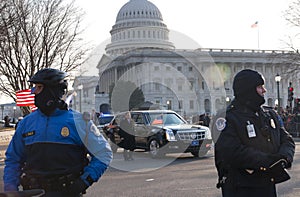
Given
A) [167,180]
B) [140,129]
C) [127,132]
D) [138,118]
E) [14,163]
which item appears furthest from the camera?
[138,118]

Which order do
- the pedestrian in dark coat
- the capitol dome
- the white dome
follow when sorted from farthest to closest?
the white dome, the capitol dome, the pedestrian in dark coat

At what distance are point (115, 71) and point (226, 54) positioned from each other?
27340mm

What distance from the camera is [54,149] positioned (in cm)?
383

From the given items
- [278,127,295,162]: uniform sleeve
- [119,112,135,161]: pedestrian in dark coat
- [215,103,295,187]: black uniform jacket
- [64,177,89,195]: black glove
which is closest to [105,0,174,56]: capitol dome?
[119,112,135,161]: pedestrian in dark coat

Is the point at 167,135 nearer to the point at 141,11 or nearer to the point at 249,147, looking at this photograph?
the point at 249,147

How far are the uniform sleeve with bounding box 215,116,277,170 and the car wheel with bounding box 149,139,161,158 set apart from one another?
12.2 metres

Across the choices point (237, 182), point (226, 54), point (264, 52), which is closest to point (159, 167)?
point (237, 182)

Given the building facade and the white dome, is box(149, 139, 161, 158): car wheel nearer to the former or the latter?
the building facade

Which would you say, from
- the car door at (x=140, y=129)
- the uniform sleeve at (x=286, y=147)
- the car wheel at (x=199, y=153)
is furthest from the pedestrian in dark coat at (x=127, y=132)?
the uniform sleeve at (x=286, y=147)

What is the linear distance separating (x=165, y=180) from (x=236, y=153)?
279 inches

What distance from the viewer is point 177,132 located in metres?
16.3

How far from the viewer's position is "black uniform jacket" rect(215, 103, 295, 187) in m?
4.04

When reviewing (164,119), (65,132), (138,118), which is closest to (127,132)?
(138,118)

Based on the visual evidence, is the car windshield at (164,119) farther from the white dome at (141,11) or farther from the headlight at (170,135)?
the white dome at (141,11)
